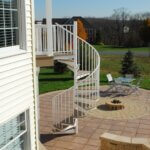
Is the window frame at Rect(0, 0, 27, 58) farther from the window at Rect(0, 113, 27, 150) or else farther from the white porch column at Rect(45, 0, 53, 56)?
the white porch column at Rect(45, 0, 53, 56)

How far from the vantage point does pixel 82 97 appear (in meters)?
9.05

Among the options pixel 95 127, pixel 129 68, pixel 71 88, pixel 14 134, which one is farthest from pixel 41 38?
pixel 129 68

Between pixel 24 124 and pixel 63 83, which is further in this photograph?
pixel 63 83

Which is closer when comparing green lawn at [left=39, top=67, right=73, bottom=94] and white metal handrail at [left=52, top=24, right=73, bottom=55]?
white metal handrail at [left=52, top=24, right=73, bottom=55]

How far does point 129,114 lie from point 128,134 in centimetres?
202

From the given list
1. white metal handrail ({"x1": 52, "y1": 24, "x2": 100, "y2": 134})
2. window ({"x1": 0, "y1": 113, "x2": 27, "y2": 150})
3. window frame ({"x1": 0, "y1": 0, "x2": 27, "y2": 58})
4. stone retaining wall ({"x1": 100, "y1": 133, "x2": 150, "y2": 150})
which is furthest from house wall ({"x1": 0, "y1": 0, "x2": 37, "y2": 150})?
white metal handrail ({"x1": 52, "y1": 24, "x2": 100, "y2": 134})

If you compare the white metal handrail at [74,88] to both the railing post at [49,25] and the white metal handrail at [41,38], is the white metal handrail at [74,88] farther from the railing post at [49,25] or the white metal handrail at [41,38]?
the railing post at [49,25]

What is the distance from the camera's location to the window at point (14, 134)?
16.4ft

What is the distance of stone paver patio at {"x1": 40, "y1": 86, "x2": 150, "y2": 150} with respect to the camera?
26.4 ft

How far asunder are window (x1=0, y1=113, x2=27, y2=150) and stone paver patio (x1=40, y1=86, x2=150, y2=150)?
7.66ft

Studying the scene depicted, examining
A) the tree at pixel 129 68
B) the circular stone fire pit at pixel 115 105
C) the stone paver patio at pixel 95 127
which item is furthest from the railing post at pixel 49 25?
the tree at pixel 129 68

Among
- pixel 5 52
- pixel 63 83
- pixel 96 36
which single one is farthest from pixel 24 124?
pixel 96 36

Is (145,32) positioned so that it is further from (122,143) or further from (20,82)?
(20,82)

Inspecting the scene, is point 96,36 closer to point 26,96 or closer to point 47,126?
point 47,126
